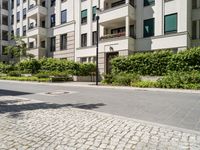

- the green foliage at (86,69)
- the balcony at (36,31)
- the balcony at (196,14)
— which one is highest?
the balcony at (36,31)

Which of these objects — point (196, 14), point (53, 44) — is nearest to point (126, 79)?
point (196, 14)

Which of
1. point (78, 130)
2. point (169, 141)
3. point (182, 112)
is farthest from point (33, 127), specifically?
point (182, 112)

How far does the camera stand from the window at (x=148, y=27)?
2602 cm

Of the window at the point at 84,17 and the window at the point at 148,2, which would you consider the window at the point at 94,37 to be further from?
the window at the point at 148,2

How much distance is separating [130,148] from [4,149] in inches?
99.9

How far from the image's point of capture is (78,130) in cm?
592

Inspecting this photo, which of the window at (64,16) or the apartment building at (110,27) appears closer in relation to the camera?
the apartment building at (110,27)

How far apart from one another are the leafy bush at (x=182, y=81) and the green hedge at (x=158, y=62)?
1.11 meters

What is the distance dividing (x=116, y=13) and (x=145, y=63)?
26.7ft

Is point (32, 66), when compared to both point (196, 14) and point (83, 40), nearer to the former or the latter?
point (83, 40)

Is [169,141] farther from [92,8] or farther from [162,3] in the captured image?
[92,8]

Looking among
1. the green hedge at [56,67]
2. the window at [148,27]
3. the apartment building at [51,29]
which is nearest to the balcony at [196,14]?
the window at [148,27]

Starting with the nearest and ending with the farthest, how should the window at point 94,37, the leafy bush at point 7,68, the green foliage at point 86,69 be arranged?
the green foliage at point 86,69
the window at point 94,37
the leafy bush at point 7,68

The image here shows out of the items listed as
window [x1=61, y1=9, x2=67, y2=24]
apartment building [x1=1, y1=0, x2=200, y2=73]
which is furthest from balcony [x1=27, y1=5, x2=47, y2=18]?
window [x1=61, y1=9, x2=67, y2=24]
